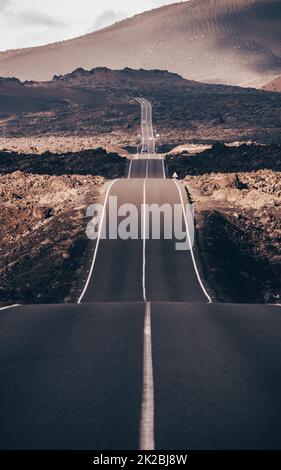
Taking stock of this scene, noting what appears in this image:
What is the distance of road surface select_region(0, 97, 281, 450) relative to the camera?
371 inches

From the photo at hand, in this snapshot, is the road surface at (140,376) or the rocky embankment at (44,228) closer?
the road surface at (140,376)

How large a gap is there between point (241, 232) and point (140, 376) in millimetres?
51054

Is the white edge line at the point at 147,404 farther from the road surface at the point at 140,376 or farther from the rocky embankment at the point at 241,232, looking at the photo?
the rocky embankment at the point at 241,232

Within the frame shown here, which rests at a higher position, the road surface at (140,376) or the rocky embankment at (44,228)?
the rocky embankment at (44,228)

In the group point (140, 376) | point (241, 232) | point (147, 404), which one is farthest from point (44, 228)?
point (147, 404)

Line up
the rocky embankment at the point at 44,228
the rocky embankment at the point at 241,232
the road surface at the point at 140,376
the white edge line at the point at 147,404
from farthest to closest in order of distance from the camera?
the rocky embankment at the point at 44,228
the rocky embankment at the point at 241,232
the road surface at the point at 140,376
the white edge line at the point at 147,404

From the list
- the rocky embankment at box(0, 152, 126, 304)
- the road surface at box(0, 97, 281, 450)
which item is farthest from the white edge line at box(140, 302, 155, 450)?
the rocky embankment at box(0, 152, 126, 304)


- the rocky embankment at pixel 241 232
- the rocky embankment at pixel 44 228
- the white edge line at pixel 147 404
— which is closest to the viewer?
the white edge line at pixel 147 404

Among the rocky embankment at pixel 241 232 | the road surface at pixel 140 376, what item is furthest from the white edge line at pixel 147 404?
the rocky embankment at pixel 241 232

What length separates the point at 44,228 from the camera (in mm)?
64688

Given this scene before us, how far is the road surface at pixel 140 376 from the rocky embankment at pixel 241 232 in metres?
25.1

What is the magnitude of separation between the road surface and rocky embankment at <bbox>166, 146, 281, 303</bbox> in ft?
82.3

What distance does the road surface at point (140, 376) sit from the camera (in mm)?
9430

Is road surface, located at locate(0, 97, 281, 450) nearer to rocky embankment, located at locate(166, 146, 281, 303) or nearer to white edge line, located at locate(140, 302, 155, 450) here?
white edge line, located at locate(140, 302, 155, 450)
